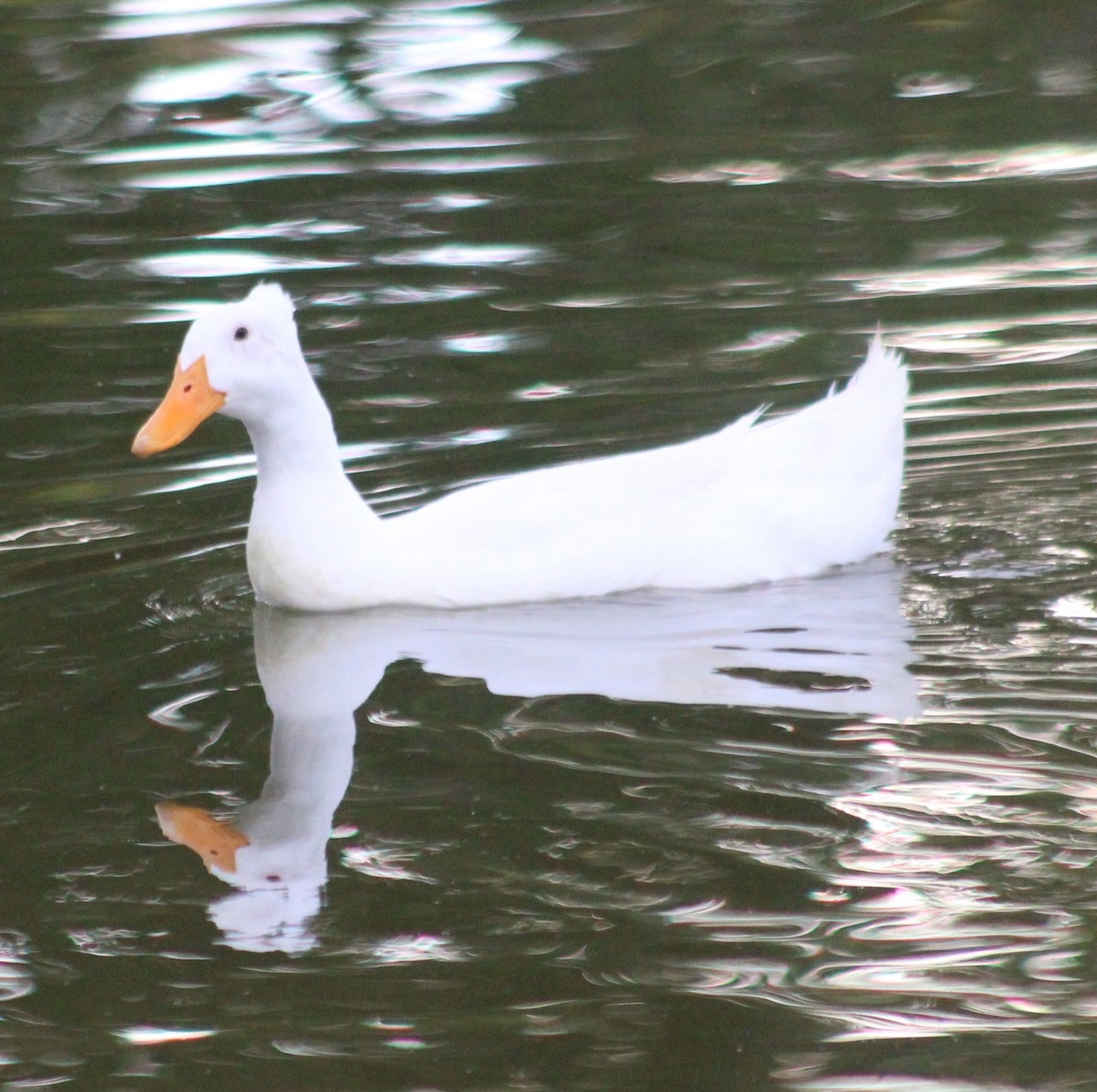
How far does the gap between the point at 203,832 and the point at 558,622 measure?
6.18 feet

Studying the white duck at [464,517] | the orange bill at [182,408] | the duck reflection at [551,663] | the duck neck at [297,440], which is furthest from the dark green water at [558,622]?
the orange bill at [182,408]

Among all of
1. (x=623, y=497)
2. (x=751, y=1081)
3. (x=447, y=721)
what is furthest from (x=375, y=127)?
(x=751, y=1081)

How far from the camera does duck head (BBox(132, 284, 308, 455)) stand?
715cm

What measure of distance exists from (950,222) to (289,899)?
303 inches

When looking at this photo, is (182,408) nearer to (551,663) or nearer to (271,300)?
(271,300)

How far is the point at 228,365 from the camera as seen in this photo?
7176 mm

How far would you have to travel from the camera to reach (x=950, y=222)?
39.3 feet

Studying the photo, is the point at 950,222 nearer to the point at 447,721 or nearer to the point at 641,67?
the point at 641,67

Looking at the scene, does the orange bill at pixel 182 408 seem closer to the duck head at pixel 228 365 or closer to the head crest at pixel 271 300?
the duck head at pixel 228 365

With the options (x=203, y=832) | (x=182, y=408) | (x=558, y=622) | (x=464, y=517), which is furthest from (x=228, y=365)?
(x=203, y=832)

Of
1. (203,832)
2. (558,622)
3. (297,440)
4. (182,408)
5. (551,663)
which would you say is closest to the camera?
(203,832)

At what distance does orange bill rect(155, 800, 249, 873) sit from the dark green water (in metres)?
0.08

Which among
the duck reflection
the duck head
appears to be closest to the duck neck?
the duck head

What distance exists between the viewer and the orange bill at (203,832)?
220 inches
